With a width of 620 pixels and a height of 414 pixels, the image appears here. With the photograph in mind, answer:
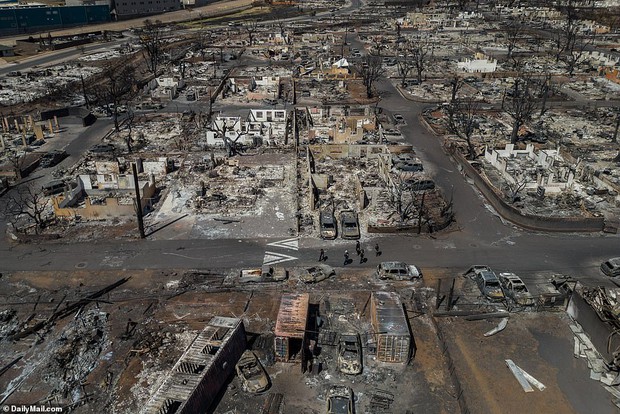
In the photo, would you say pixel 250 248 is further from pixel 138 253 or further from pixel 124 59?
pixel 124 59

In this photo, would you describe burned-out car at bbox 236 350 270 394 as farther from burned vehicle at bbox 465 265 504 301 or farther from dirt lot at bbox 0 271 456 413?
burned vehicle at bbox 465 265 504 301

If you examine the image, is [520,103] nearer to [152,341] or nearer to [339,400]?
[339,400]

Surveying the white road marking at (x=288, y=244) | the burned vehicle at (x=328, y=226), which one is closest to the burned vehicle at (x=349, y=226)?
the burned vehicle at (x=328, y=226)

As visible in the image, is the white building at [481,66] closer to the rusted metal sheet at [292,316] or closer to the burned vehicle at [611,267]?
the burned vehicle at [611,267]

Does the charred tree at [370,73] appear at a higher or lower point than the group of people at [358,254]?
higher

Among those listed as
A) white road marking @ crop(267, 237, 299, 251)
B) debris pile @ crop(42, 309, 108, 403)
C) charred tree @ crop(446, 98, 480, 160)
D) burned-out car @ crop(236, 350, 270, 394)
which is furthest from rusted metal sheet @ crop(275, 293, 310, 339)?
charred tree @ crop(446, 98, 480, 160)
